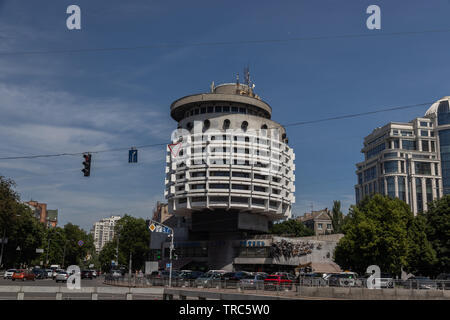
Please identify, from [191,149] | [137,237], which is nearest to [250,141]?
[191,149]

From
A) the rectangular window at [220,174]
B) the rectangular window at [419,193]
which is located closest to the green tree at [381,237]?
the rectangular window at [220,174]

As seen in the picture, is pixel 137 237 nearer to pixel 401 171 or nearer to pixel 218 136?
pixel 218 136

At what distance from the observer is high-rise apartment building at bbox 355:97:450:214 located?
119750mm

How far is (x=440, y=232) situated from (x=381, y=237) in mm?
10064

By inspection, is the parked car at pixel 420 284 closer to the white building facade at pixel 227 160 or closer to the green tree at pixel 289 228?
the white building facade at pixel 227 160

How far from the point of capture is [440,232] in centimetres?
5688

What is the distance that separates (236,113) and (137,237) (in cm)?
4608

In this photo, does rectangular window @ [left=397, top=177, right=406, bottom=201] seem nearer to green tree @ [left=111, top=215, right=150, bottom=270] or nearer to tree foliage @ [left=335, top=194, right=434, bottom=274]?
tree foliage @ [left=335, top=194, right=434, bottom=274]

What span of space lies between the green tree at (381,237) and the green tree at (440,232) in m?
3.46

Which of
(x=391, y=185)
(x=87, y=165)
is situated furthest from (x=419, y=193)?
(x=87, y=165)

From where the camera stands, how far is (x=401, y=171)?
4744 inches

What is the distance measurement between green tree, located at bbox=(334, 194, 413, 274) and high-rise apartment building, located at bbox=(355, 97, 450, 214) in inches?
2601

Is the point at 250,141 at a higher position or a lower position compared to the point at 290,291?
higher

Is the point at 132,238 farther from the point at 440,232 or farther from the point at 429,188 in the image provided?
the point at 429,188
